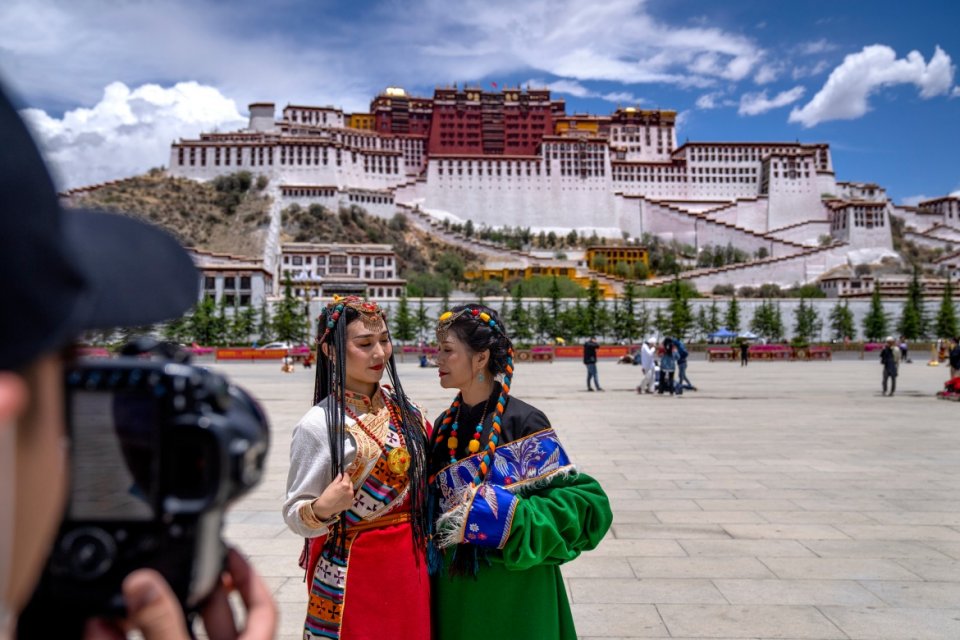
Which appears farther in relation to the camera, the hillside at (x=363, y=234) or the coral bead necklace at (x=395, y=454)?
the hillside at (x=363, y=234)

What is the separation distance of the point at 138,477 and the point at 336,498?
1.62 meters

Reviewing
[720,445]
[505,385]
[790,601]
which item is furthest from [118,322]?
[720,445]

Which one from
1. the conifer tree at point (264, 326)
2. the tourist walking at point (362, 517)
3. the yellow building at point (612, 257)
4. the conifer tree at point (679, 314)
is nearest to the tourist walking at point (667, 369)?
the tourist walking at point (362, 517)

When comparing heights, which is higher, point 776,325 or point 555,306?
point 555,306

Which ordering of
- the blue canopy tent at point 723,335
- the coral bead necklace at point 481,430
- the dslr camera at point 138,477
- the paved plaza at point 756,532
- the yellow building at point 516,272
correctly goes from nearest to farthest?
the dslr camera at point 138,477
the coral bead necklace at point 481,430
the paved plaza at point 756,532
the blue canopy tent at point 723,335
the yellow building at point 516,272

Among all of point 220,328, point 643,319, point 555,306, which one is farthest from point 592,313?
point 220,328

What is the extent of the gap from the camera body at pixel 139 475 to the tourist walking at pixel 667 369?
16.8 metres

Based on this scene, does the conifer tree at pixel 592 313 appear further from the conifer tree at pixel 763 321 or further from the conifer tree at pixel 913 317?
the conifer tree at pixel 913 317

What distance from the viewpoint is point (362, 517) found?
8.35 ft

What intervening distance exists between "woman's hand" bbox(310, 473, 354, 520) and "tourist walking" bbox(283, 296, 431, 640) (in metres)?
0.02

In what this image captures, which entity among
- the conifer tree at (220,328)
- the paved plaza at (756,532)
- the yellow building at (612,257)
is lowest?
the paved plaza at (756,532)

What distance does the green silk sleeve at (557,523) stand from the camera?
2.39m

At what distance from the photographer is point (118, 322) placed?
68 cm

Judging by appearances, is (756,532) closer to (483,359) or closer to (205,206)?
(483,359)
